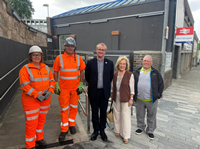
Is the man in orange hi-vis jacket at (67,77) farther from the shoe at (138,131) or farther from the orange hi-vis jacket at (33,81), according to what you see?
the shoe at (138,131)

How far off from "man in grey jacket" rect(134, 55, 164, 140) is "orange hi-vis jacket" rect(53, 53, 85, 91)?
1.43m

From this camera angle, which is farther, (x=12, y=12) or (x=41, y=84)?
(x=12, y=12)

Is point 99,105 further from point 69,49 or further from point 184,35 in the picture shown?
point 184,35

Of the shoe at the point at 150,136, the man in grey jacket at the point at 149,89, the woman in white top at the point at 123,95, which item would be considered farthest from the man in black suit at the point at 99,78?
the shoe at the point at 150,136

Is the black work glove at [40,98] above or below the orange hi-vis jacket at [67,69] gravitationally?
below

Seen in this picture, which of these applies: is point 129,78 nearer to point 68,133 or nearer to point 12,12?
point 68,133

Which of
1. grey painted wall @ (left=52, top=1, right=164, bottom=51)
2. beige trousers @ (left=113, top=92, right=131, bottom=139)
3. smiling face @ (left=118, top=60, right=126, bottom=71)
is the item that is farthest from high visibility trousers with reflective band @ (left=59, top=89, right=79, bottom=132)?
grey painted wall @ (left=52, top=1, right=164, bottom=51)

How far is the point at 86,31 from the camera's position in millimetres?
12055

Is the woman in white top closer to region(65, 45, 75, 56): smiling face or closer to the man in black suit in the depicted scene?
the man in black suit

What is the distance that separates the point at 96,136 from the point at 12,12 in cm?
579

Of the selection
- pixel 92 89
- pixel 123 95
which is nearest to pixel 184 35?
pixel 123 95

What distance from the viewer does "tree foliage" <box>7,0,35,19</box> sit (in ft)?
80.2

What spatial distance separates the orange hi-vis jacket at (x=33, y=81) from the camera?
222cm

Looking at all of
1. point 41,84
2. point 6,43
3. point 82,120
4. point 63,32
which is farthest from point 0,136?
point 63,32
